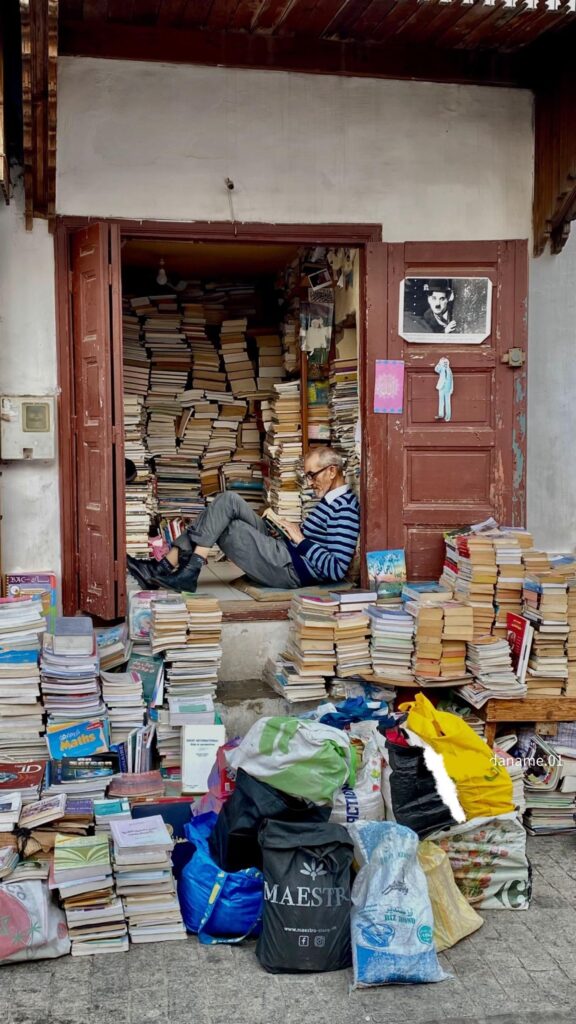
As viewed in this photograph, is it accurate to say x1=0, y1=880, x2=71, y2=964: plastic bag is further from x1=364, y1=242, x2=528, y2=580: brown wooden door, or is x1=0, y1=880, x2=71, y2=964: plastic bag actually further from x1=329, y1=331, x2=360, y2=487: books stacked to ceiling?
x1=329, y1=331, x2=360, y2=487: books stacked to ceiling

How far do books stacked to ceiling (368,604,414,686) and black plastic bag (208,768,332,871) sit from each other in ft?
4.92

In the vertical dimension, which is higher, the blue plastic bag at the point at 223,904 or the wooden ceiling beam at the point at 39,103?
the wooden ceiling beam at the point at 39,103

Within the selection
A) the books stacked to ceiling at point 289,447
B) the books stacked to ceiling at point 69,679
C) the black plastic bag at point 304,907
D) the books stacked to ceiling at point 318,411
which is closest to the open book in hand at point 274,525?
the books stacked to ceiling at point 289,447

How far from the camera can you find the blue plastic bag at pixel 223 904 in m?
4.14

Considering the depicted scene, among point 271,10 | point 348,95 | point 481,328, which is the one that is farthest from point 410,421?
point 271,10

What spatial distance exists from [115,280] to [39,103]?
99 cm

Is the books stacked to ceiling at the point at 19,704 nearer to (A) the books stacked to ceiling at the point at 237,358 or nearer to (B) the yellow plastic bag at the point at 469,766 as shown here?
(B) the yellow plastic bag at the point at 469,766

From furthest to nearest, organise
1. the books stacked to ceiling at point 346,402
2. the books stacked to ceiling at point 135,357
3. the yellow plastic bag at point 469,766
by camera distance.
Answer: the books stacked to ceiling at point 135,357 → the books stacked to ceiling at point 346,402 → the yellow plastic bag at point 469,766

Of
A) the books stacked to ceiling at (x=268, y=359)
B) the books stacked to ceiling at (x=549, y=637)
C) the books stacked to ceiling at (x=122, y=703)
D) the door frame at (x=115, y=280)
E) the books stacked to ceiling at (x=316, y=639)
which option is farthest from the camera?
the books stacked to ceiling at (x=268, y=359)

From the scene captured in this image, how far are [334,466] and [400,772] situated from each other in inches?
108

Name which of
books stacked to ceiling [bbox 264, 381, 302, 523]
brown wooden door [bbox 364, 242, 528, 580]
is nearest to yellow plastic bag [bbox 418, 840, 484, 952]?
brown wooden door [bbox 364, 242, 528, 580]

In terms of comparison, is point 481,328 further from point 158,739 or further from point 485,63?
point 158,739

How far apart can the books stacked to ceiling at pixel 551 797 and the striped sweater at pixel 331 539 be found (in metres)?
1.86

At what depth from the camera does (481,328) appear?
6285 mm
